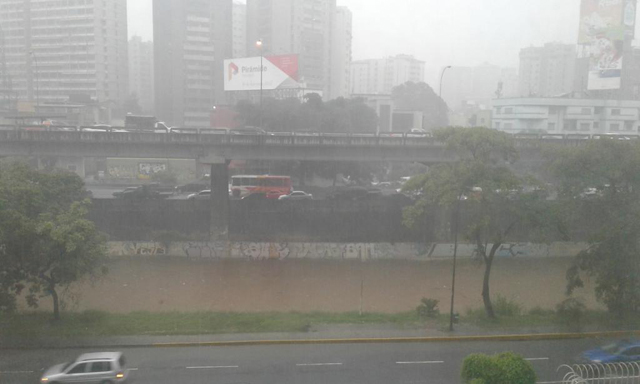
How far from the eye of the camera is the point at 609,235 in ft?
32.0

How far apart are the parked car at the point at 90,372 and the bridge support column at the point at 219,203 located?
1264 centimetres

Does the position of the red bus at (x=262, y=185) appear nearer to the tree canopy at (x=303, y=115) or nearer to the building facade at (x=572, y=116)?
the tree canopy at (x=303, y=115)

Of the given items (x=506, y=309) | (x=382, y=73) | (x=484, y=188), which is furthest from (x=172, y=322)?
(x=382, y=73)

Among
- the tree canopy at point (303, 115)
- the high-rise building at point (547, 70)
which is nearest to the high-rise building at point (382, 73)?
the high-rise building at point (547, 70)

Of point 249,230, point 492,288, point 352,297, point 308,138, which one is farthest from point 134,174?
point 492,288

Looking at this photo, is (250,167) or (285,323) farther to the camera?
(250,167)

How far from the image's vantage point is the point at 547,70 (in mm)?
30641

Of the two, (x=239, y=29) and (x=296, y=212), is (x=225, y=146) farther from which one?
(x=239, y=29)

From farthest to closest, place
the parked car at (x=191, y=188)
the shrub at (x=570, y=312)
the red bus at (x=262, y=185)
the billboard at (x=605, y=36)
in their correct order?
the parked car at (x=191, y=188) < the red bus at (x=262, y=185) < the billboard at (x=605, y=36) < the shrub at (x=570, y=312)

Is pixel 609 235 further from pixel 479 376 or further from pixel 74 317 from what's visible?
pixel 74 317

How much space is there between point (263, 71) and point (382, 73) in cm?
2061

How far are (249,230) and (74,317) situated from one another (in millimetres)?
9899

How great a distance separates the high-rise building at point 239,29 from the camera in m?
39.9

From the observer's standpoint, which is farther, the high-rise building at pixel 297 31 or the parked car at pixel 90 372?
the high-rise building at pixel 297 31
